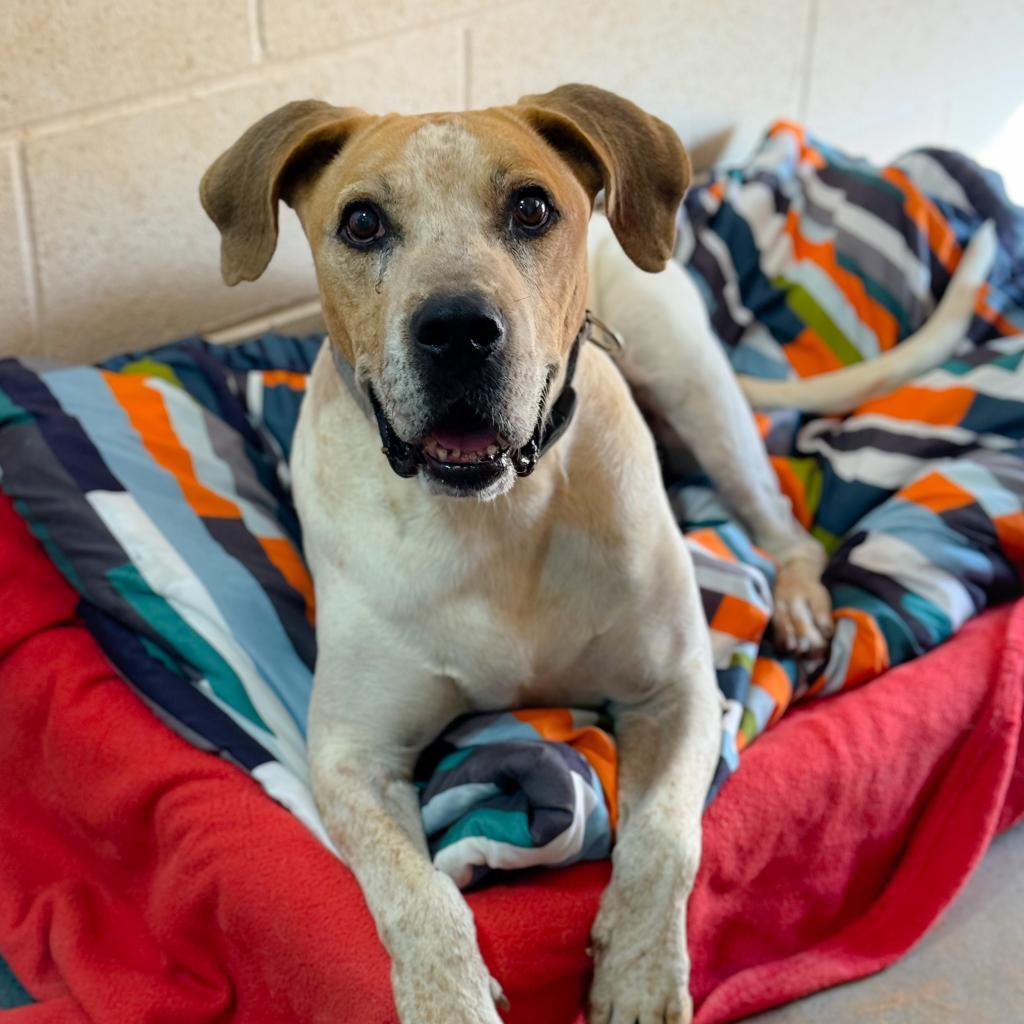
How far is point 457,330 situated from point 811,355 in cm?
196

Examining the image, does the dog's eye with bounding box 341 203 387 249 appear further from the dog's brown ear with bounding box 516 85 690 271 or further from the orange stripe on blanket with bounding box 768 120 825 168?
the orange stripe on blanket with bounding box 768 120 825 168

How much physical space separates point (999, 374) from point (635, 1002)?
5.92ft

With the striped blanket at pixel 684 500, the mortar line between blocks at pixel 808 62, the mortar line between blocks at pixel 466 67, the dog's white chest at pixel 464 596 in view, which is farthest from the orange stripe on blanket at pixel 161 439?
the mortar line between blocks at pixel 808 62

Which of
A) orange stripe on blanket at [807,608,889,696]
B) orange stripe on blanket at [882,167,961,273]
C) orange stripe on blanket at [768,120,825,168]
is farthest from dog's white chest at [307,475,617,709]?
orange stripe on blanket at [768,120,825,168]

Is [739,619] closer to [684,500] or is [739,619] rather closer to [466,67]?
[684,500]

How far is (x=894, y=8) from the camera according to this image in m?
4.38

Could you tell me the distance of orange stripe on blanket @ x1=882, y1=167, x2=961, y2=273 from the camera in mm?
3562

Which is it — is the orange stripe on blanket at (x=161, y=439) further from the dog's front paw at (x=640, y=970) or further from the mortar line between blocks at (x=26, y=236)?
the dog's front paw at (x=640, y=970)

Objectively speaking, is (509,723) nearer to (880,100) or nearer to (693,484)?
(693,484)

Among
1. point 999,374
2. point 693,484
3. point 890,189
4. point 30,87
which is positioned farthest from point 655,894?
point 890,189

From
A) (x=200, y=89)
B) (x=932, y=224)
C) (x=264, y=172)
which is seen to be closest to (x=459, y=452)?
(x=264, y=172)

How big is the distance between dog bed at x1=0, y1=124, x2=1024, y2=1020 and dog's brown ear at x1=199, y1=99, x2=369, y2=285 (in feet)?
2.18

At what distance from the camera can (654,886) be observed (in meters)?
2.10

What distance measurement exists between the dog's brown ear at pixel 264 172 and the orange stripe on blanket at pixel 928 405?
5.19ft
